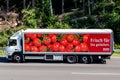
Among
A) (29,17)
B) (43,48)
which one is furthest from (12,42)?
(29,17)

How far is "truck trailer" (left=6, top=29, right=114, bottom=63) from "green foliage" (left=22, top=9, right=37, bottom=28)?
19.1m

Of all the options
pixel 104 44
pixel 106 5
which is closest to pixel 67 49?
pixel 104 44

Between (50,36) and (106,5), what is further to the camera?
(106,5)

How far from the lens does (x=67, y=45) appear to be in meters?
28.7

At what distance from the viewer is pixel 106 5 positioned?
51.8 m

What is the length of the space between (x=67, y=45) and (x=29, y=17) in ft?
72.0

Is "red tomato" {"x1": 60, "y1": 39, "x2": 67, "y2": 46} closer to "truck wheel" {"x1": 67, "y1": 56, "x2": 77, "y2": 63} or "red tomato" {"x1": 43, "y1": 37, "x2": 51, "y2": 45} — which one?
"red tomato" {"x1": 43, "y1": 37, "x2": 51, "y2": 45}

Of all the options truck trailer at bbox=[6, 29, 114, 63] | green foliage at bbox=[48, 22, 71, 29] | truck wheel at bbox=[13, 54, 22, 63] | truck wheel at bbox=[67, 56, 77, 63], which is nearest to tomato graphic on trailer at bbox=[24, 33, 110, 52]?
truck trailer at bbox=[6, 29, 114, 63]

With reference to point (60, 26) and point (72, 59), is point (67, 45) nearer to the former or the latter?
point (72, 59)

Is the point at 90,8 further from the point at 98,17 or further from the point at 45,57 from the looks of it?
the point at 45,57

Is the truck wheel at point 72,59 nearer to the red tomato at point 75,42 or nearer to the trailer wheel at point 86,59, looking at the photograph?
the trailer wheel at point 86,59

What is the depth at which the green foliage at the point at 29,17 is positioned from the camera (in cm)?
4803

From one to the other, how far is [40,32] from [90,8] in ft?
85.6

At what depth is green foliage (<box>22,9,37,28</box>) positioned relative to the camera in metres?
48.0
